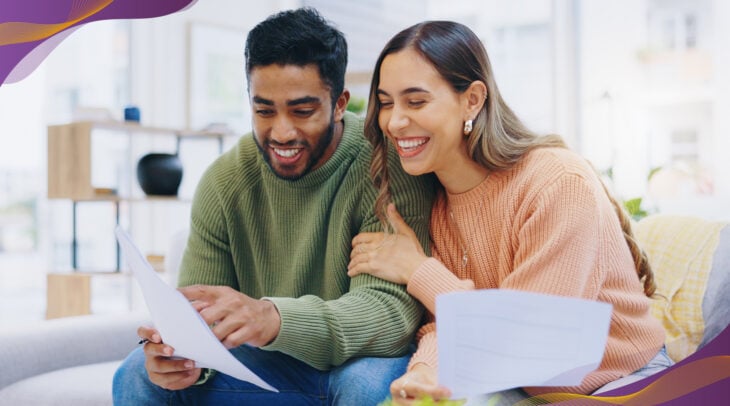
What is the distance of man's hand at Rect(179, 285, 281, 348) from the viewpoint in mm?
1071

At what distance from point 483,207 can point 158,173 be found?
98.2 inches

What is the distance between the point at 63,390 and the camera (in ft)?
5.57

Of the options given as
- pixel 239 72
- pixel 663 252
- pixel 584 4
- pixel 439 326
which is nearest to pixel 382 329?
pixel 439 326

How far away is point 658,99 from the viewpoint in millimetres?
4012

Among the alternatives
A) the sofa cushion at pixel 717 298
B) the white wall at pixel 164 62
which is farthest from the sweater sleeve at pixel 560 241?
the white wall at pixel 164 62

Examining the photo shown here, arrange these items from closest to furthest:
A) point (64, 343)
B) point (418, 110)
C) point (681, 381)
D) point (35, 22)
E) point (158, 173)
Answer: point (681, 381) → point (35, 22) → point (418, 110) → point (64, 343) → point (158, 173)

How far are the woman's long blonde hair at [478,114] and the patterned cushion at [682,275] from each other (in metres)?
0.37

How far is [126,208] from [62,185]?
1053mm

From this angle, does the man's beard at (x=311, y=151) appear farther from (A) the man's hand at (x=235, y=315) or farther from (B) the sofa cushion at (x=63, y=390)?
(B) the sofa cushion at (x=63, y=390)

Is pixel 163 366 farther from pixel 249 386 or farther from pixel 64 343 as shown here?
pixel 64 343

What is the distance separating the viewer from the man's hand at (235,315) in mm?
1071

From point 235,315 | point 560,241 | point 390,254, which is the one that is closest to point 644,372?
point 560,241

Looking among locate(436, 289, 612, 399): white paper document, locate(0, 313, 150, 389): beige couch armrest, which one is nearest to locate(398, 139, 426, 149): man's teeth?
locate(436, 289, 612, 399): white paper document

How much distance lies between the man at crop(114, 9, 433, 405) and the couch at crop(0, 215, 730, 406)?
0.49m
